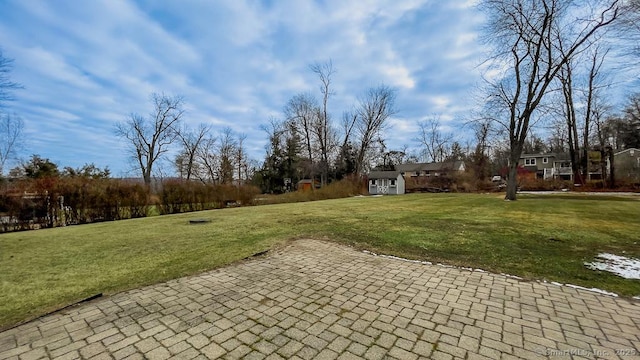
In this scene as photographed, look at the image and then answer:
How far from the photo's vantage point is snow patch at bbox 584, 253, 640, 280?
376cm

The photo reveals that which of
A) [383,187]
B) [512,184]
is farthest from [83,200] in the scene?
[383,187]

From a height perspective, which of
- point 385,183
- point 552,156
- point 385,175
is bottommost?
point 385,183

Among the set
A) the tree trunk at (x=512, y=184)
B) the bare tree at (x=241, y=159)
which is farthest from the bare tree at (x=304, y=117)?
the tree trunk at (x=512, y=184)

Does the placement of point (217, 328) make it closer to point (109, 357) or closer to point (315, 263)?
point (109, 357)

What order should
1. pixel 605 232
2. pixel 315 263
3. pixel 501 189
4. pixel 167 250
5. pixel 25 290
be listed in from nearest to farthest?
pixel 25 290
pixel 315 263
pixel 167 250
pixel 605 232
pixel 501 189

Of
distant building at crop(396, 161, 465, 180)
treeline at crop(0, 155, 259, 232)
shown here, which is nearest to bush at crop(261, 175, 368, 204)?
treeline at crop(0, 155, 259, 232)

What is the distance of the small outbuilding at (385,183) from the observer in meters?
33.1

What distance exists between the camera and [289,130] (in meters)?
36.1

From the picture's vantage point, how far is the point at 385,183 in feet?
110

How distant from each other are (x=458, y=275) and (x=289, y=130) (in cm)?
3372

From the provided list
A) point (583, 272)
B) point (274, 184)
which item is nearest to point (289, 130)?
point (274, 184)

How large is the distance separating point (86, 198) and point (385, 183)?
91.5ft

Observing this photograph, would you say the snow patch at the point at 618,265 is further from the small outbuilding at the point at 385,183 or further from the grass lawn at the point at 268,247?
the small outbuilding at the point at 385,183

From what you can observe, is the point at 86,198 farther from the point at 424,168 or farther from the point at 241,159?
the point at 424,168
